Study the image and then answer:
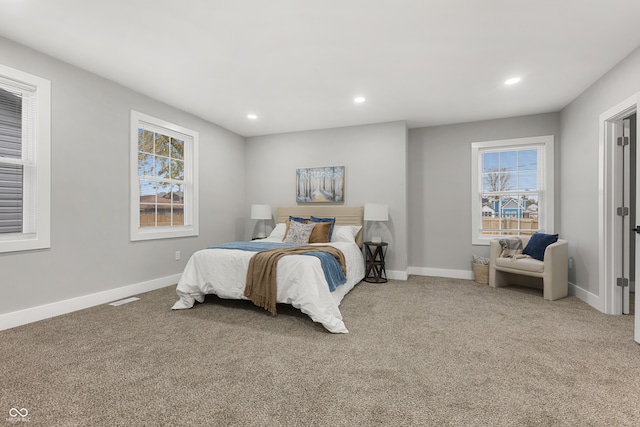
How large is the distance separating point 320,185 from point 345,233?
1.08m

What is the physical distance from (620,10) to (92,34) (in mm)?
4204

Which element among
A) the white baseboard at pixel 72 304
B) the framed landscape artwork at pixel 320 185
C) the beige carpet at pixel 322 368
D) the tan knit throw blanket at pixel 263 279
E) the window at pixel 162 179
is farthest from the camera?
the framed landscape artwork at pixel 320 185

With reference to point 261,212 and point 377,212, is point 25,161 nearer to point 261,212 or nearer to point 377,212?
point 261,212

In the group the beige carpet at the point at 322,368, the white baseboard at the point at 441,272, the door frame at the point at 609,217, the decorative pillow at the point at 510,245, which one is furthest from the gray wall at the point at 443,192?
the beige carpet at the point at 322,368

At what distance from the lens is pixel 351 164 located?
502 centimetres

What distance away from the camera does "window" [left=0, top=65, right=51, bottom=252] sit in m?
2.71

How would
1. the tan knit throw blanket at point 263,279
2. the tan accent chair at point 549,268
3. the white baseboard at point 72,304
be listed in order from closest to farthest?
the white baseboard at point 72,304
the tan knit throw blanket at point 263,279
the tan accent chair at point 549,268

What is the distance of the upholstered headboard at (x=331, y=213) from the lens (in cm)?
485

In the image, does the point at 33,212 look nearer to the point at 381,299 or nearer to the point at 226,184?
the point at 226,184

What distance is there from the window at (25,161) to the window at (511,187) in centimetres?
545

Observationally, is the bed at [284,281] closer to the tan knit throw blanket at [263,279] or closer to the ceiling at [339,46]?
the tan knit throw blanket at [263,279]

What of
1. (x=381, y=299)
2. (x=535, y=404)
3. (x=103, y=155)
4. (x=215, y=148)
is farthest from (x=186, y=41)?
(x=535, y=404)

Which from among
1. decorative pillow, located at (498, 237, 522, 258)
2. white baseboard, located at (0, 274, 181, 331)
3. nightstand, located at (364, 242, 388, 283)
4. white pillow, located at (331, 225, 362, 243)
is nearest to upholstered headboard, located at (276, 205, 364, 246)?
white pillow, located at (331, 225, 362, 243)

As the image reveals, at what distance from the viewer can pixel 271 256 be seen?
3.03 m
